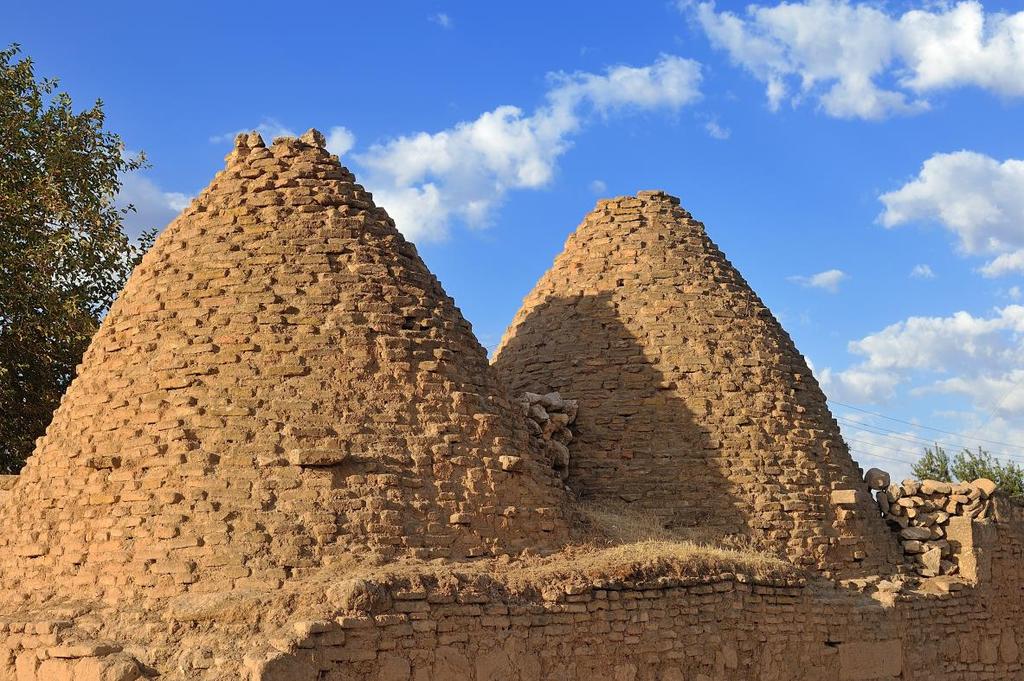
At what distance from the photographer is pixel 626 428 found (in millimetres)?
13281

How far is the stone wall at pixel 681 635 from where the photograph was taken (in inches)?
328

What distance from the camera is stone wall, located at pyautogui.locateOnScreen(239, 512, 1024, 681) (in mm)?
8320

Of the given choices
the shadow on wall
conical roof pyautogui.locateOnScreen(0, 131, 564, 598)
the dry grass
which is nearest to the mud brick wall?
the dry grass

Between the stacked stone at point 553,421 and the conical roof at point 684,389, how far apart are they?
0.84 ft

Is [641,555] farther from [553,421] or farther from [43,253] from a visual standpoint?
[43,253]

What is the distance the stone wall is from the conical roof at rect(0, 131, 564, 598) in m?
0.81

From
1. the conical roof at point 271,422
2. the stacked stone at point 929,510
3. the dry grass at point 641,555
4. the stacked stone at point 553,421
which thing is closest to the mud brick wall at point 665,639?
the dry grass at point 641,555

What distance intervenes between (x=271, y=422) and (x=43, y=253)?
920cm

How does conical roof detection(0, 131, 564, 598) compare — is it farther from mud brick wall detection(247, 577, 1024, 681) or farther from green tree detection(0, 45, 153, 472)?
green tree detection(0, 45, 153, 472)

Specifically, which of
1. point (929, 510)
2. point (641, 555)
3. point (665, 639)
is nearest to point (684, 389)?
point (641, 555)

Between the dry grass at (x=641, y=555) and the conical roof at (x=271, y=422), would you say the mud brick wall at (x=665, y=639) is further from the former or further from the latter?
the conical roof at (x=271, y=422)

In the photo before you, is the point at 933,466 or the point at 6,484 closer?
the point at 6,484

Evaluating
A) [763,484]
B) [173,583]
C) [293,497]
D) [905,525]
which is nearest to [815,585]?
[763,484]

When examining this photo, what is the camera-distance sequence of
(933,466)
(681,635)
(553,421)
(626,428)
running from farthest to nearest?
1. (933,466)
2. (626,428)
3. (553,421)
4. (681,635)
